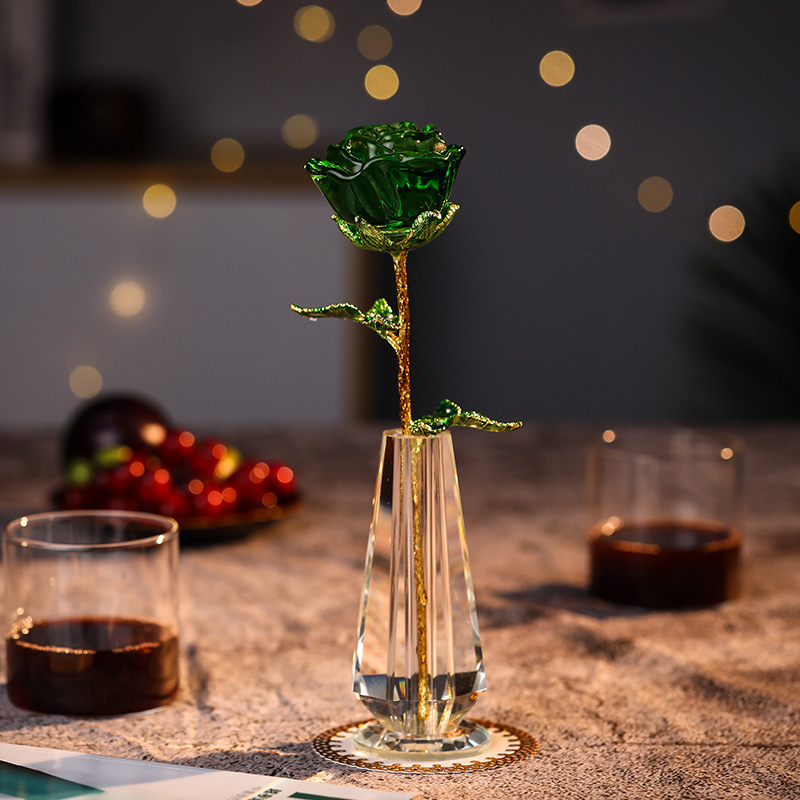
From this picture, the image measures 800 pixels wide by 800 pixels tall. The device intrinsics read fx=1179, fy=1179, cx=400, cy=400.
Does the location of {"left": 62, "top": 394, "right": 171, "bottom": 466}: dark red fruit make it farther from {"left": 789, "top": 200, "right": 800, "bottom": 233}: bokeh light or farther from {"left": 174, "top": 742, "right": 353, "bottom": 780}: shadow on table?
{"left": 789, "top": 200, "right": 800, "bottom": 233}: bokeh light

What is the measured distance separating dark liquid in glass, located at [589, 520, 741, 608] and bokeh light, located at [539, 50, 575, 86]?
291cm

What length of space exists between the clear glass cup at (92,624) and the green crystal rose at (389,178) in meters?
0.26

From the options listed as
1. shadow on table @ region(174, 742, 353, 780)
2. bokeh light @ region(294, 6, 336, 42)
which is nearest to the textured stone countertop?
shadow on table @ region(174, 742, 353, 780)

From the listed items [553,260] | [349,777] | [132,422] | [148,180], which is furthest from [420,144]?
[553,260]

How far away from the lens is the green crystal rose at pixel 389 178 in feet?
1.90

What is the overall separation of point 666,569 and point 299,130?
3087 mm

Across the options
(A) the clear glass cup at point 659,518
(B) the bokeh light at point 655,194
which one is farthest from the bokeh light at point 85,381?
(A) the clear glass cup at point 659,518

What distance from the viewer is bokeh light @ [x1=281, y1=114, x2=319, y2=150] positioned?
3832mm

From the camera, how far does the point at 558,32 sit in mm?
3699

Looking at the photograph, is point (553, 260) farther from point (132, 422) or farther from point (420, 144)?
point (420, 144)

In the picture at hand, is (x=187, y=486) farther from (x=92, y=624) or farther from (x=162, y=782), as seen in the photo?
(x=162, y=782)

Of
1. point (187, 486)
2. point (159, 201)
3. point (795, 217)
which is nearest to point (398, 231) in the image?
point (187, 486)

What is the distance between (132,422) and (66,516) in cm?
67

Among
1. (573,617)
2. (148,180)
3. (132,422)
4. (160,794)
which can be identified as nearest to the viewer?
(160,794)
